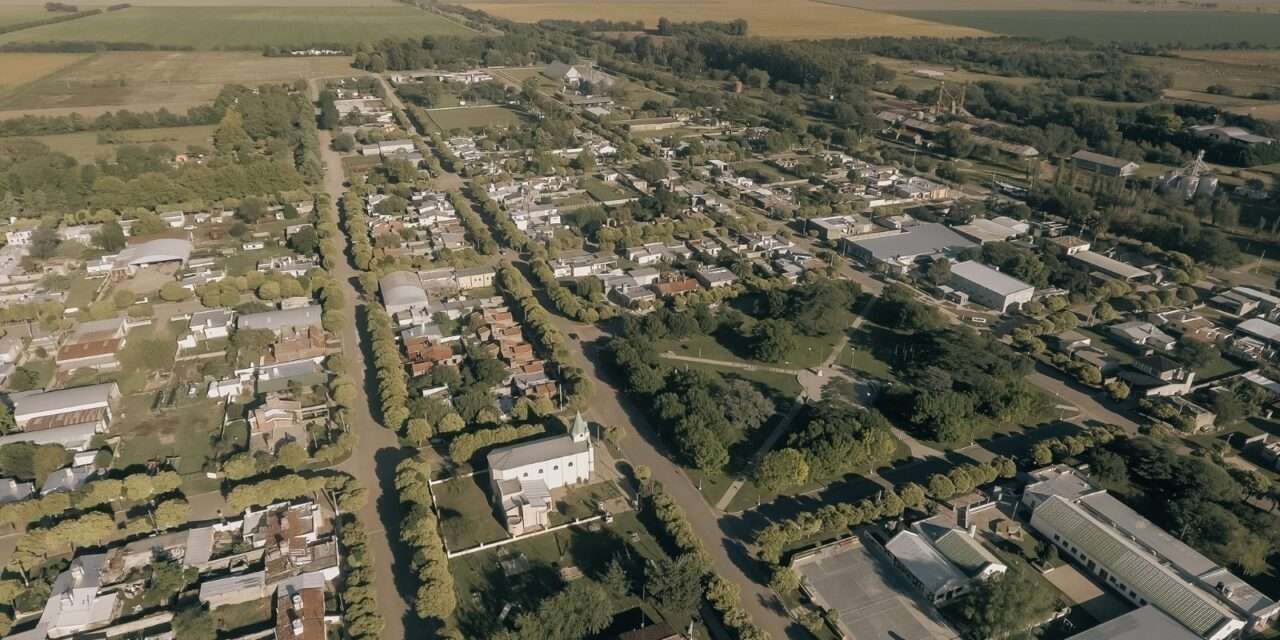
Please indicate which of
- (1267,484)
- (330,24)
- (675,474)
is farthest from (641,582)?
(330,24)

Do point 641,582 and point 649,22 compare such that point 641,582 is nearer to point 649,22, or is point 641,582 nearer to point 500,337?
point 500,337

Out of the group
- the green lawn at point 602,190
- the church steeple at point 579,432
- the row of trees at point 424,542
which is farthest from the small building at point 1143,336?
the row of trees at point 424,542

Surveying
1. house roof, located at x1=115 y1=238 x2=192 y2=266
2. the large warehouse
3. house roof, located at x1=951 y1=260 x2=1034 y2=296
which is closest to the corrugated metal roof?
the large warehouse

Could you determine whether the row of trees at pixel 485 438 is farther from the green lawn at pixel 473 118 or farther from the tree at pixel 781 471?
the green lawn at pixel 473 118

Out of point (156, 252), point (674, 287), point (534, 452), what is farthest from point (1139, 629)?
point (156, 252)

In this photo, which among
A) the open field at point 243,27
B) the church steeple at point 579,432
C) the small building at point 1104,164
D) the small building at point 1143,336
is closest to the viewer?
the church steeple at point 579,432

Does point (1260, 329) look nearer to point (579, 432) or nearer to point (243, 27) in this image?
point (579, 432)

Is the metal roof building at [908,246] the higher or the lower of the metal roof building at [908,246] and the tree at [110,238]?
the higher
